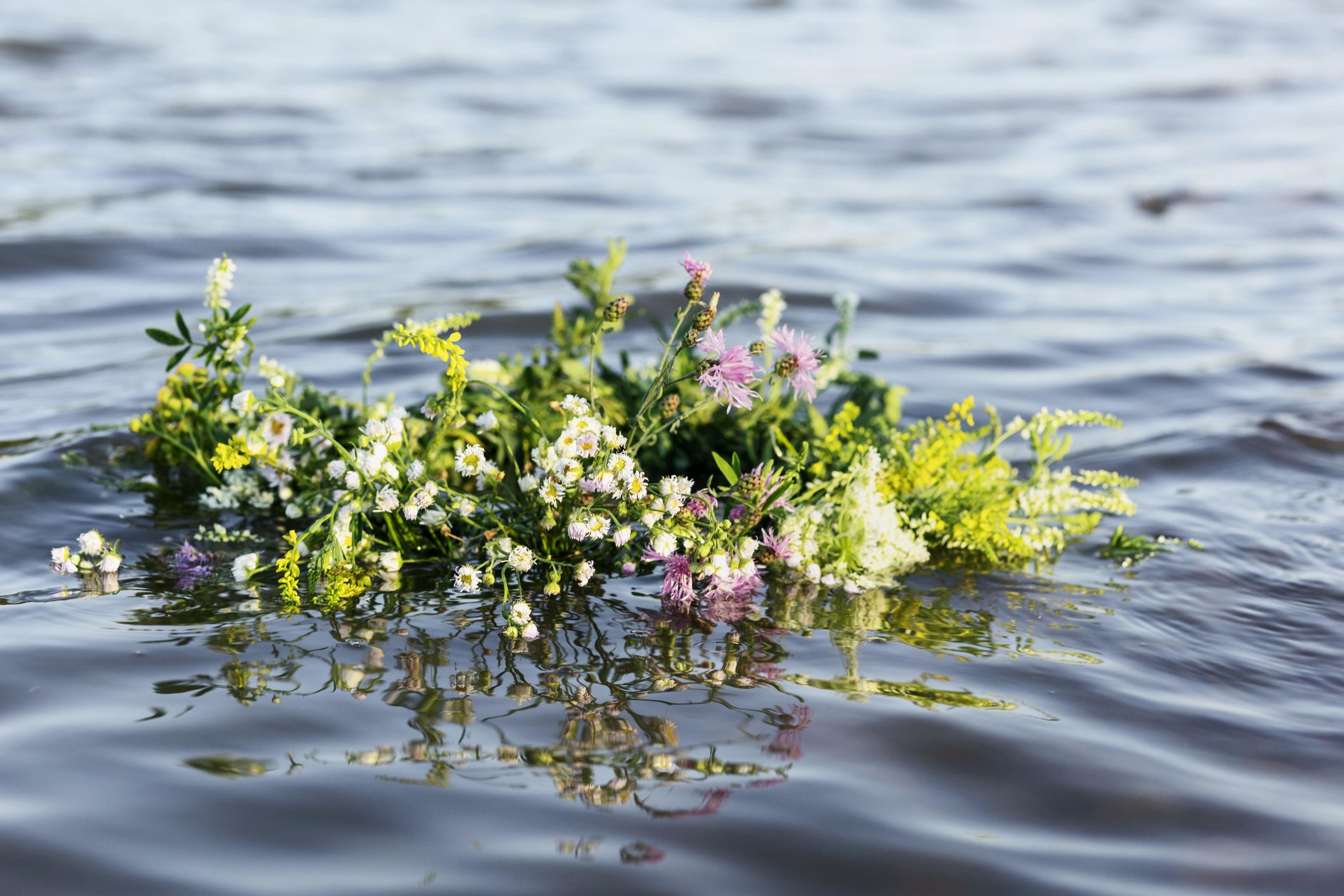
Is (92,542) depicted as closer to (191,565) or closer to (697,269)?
(191,565)

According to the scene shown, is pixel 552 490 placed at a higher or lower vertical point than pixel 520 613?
higher

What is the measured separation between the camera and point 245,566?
11.8ft

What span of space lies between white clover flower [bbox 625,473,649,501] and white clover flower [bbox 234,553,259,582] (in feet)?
3.67

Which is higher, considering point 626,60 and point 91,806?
point 626,60

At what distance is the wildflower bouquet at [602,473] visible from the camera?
3.35 meters

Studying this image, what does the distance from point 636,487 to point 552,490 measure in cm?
25

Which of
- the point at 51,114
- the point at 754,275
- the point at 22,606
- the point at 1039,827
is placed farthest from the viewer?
the point at 51,114

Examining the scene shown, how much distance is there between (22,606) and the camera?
3.69 metres

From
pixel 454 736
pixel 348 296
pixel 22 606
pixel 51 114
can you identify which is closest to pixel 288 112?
pixel 51 114

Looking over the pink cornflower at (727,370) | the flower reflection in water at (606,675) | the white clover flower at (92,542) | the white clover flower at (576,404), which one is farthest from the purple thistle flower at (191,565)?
the pink cornflower at (727,370)

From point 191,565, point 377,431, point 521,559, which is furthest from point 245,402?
point 191,565

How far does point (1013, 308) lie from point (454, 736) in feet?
20.0

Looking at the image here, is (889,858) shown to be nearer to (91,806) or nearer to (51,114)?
(91,806)

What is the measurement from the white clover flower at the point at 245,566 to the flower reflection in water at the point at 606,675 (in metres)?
0.14
